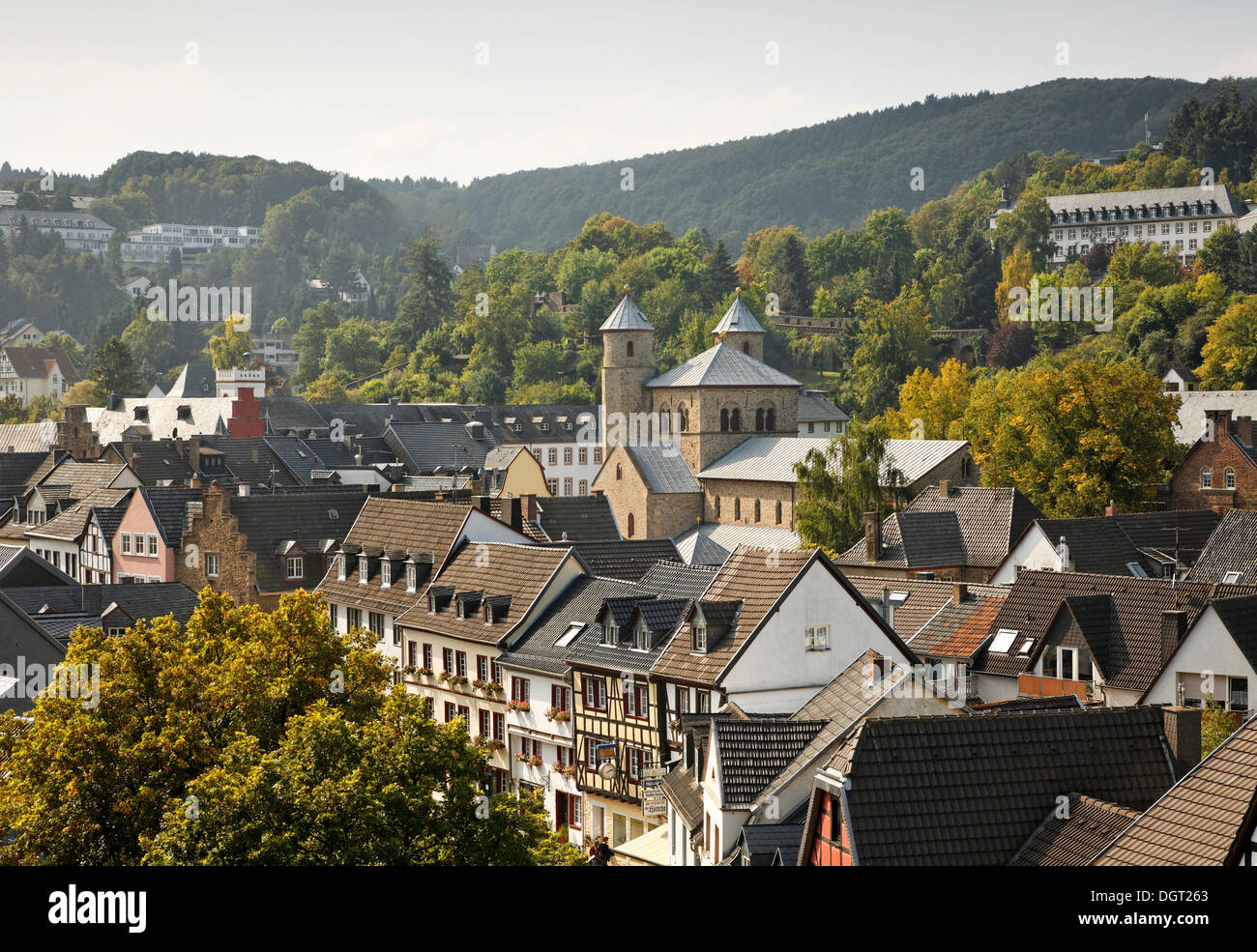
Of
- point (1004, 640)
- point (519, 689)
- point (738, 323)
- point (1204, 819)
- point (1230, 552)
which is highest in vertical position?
point (738, 323)

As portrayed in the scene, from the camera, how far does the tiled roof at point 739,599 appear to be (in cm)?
3453

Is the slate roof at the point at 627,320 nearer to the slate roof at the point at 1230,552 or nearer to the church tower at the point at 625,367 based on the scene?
the church tower at the point at 625,367

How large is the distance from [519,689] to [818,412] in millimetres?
89300

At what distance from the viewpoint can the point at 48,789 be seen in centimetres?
2580

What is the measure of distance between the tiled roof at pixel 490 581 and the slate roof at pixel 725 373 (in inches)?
1714

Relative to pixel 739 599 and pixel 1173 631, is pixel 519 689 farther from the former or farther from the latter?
pixel 1173 631

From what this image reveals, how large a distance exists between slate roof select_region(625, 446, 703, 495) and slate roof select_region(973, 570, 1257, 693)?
41885 mm

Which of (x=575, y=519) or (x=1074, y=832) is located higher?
(x=575, y=519)

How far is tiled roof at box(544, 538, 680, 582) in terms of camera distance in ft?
158

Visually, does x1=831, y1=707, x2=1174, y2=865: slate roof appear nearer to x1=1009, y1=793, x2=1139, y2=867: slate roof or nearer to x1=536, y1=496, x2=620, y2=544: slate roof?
x1=1009, y1=793, x2=1139, y2=867: slate roof

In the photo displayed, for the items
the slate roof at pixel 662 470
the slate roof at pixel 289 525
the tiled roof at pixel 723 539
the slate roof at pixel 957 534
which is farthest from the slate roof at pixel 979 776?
the slate roof at pixel 662 470

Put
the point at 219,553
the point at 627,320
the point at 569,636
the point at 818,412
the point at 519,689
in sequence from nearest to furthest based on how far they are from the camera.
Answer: the point at 569,636, the point at 519,689, the point at 219,553, the point at 627,320, the point at 818,412

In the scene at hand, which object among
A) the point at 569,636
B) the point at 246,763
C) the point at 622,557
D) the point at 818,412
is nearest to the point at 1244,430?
the point at 622,557

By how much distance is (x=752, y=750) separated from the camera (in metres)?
26.1
